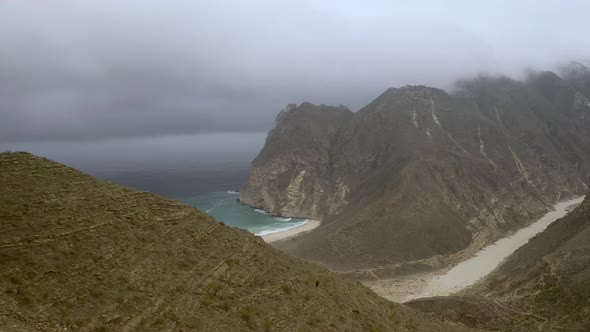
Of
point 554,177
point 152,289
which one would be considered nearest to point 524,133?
point 554,177

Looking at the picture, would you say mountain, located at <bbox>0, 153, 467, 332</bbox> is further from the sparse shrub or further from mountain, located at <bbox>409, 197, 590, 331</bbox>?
mountain, located at <bbox>409, 197, 590, 331</bbox>

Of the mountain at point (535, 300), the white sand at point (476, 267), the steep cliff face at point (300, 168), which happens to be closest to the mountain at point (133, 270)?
the mountain at point (535, 300)

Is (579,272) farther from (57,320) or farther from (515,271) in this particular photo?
(57,320)

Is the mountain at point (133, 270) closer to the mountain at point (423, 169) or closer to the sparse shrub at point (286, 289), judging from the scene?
the sparse shrub at point (286, 289)

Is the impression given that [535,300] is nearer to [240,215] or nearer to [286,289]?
[286,289]

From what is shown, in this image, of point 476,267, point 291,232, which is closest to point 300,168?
point 291,232

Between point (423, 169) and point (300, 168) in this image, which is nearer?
point (423, 169)
